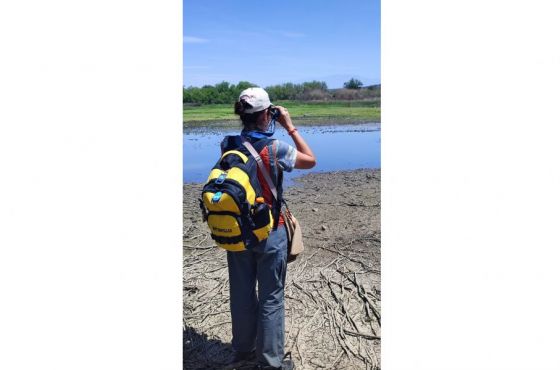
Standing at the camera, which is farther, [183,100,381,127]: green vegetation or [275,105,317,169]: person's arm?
[183,100,381,127]: green vegetation

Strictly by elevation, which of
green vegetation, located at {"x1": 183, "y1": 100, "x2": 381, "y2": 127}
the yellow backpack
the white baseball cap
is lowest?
the yellow backpack

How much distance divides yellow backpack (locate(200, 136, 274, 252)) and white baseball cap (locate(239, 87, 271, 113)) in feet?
0.51

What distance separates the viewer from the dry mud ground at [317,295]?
2.72m

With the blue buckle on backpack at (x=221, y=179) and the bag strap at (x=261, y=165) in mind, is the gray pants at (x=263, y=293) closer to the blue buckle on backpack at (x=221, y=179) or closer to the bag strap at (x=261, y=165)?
the bag strap at (x=261, y=165)

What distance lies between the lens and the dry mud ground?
A: 2723 mm

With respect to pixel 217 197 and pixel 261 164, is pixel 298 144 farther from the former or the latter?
pixel 217 197

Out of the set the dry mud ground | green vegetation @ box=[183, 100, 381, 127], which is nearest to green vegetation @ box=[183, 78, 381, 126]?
green vegetation @ box=[183, 100, 381, 127]

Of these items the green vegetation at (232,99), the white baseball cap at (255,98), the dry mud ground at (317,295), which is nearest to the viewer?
the white baseball cap at (255,98)

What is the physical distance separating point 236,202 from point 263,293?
0.61 metres

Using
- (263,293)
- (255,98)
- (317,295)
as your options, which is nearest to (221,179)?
(255,98)

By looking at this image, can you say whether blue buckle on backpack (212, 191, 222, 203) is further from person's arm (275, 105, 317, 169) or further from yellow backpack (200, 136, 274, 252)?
person's arm (275, 105, 317, 169)

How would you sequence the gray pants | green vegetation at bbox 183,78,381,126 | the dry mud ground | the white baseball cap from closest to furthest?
1. the white baseball cap
2. the gray pants
3. the dry mud ground
4. green vegetation at bbox 183,78,381,126

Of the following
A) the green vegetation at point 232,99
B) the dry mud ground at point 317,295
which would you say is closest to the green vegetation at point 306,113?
the green vegetation at point 232,99

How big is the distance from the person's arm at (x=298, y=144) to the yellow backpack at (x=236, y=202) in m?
0.14
